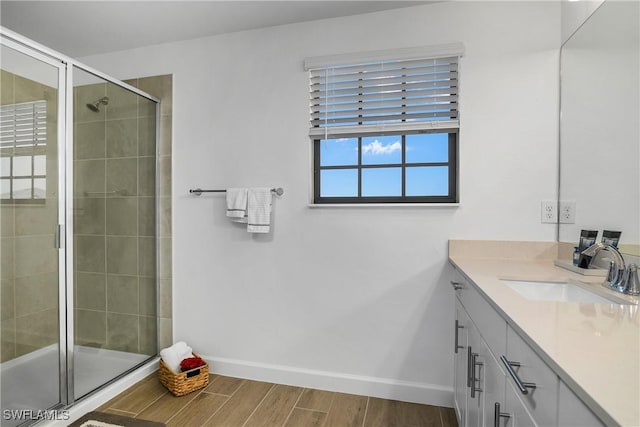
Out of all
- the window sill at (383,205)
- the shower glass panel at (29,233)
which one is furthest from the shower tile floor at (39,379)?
the window sill at (383,205)

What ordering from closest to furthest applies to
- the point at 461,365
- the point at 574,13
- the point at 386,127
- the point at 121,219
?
the point at 461,365
the point at 574,13
the point at 386,127
the point at 121,219

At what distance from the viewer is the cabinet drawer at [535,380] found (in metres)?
0.64

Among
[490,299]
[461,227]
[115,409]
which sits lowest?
[115,409]

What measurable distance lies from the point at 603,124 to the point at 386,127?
1.01 metres

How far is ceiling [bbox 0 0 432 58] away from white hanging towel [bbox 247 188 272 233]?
3.57ft

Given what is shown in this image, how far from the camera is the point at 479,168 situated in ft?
6.12

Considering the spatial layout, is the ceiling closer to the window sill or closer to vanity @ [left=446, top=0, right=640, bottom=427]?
vanity @ [left=446, top=0, right=640, bottom=427]

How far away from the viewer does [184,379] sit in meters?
1.98

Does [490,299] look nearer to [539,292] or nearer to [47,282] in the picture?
[539,292]

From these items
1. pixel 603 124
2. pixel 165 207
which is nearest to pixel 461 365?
pixel 603 124

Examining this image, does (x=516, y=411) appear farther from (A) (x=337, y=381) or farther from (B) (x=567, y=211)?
(A) (x=337, y=381)

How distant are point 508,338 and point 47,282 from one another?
2.12m

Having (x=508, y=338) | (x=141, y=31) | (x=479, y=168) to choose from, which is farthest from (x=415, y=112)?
(x=141, y=31)

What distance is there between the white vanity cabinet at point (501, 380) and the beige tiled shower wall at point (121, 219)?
1.98 meters
